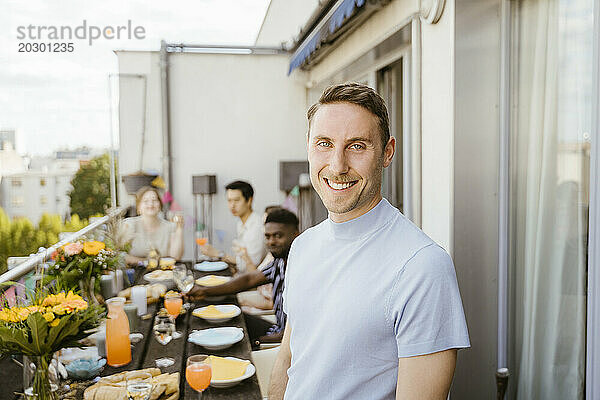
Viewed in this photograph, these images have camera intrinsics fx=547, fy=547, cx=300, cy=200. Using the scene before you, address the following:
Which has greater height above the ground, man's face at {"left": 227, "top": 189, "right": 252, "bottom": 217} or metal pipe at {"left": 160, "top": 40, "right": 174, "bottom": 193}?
metal pipe at {"left": 160, "top": 40, "right": 174, "bottom": 193}

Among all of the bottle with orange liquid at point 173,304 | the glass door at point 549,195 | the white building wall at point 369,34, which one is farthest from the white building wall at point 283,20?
the bottle with orange liquid at point 173,304

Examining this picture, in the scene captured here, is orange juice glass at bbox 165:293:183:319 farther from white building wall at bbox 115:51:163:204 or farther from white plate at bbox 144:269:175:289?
white building wall at bbox 115:51:163:204

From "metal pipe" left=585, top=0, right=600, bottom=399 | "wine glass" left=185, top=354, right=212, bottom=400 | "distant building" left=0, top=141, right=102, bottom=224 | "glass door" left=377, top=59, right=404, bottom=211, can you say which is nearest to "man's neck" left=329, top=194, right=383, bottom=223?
Result: "wine glass" left=185, top=354, right=212, bottom=400

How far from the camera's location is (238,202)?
4316mm

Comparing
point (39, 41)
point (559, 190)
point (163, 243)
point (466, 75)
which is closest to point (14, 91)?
point (39, 41)

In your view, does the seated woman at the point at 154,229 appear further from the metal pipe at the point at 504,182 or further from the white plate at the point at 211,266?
the metal pipe at the point at 504,182

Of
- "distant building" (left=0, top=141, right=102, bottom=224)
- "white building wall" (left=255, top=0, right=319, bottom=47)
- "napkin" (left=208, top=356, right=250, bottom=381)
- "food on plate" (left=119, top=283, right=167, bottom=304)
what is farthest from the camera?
"distant building" (left=0, top=141, right=102, bottom=224)

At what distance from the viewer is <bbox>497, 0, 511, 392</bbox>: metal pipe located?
2355 millimetres

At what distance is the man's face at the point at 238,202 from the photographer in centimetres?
429

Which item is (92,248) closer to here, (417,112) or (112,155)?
(417,112)

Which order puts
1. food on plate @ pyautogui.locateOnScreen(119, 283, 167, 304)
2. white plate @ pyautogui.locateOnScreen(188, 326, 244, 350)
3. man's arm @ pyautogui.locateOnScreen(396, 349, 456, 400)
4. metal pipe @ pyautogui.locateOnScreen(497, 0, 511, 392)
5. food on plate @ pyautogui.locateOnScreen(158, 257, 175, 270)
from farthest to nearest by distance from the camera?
food on plate @ pyautogui.locateOnScreen(158, 257, 175, 270) → food on plate @ pyautogui.locateOnScreen(119, 283, 167, 304) → metal pipe @ pyautogui.locateOnScreen(497, 0, 511, 392) → white plate @ pyautogui.locateOnScreen(188, 326, 244, 350) → man's arm @ pyautogui.locateOnScreen(396, 349, 456, 400)

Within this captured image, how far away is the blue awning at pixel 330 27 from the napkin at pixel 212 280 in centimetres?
174

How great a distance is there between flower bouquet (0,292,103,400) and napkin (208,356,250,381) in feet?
1.44

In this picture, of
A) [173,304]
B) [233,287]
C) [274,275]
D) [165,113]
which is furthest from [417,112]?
[165,113]
